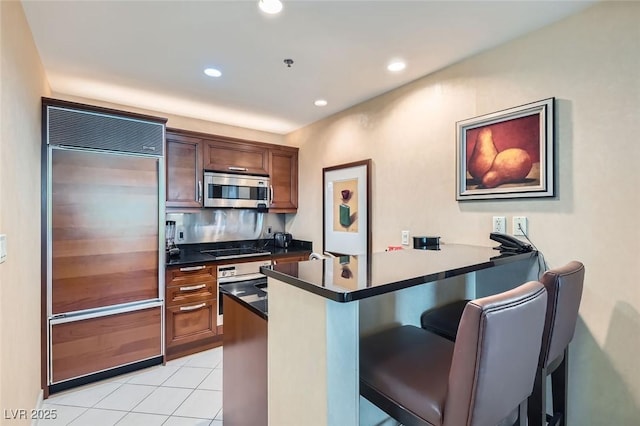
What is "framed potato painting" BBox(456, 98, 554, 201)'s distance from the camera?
6.03 feet

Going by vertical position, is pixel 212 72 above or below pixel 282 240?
above

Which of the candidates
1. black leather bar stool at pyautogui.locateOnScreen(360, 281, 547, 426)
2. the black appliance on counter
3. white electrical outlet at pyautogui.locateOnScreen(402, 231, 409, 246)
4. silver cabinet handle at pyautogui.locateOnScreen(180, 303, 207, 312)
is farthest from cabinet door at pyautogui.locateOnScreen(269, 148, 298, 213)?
black leather bar stool at pyautogui.locateOnScreen(360, 281, 547, 426)

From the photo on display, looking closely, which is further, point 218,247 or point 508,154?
point 218,247

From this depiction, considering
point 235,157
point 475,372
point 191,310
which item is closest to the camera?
point 475,372

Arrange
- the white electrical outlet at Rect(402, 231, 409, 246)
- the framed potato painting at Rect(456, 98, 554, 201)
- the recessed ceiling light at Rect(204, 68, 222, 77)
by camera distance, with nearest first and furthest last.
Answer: the framed potato painting at Rect(456, 98, 554, 201) → the recessed ceiling light at Rect(204, 68, 222, 77) → the white electrical outlet at Rect(402, 231, 409, 246)

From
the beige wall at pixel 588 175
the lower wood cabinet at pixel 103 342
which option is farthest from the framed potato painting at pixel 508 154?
the lower wood cabinet at pixel 103 342

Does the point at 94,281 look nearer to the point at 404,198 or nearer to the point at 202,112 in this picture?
the point at 202,112

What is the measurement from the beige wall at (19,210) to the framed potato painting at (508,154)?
2.63 metres

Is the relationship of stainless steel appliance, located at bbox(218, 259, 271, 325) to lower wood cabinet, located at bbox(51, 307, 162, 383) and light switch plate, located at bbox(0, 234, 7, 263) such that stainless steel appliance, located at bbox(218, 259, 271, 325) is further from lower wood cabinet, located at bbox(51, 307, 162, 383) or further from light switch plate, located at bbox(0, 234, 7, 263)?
light switch plate, located at bbox(0, 234, 7, 263)

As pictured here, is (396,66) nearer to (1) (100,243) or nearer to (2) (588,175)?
(2) (588,175)

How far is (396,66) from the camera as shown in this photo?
2332 millimetres

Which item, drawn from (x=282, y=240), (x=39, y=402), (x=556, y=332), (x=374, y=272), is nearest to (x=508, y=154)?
(x=556, y=332)

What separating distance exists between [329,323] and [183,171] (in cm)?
276

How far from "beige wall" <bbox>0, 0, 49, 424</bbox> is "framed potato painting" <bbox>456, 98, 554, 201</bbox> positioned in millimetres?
2634
